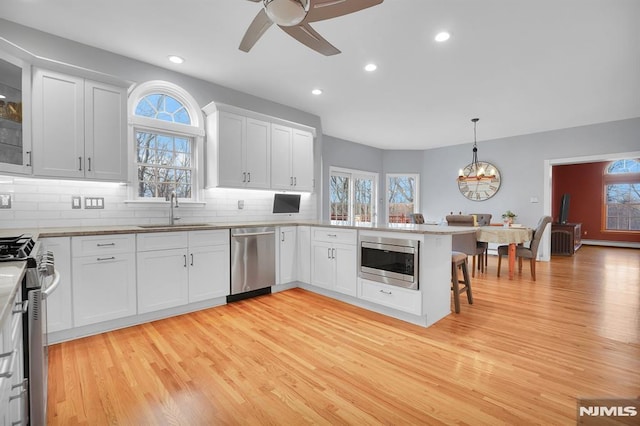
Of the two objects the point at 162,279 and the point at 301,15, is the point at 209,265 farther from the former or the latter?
the point at 301,15

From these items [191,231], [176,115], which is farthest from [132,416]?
[176,115]

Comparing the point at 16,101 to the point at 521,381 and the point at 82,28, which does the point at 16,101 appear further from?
the point at 521,381

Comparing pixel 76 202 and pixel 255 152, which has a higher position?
pixel 255 152

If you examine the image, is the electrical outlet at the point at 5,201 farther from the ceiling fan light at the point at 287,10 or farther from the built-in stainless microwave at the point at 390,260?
the built-in stainless microwave at the point at 390,260

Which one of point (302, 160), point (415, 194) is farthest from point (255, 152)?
point (415, 194)

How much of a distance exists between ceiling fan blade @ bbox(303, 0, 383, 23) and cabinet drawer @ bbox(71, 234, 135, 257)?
2.42 meters

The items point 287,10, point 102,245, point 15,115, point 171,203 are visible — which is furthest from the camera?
point 171,203

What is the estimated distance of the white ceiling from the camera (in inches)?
96.5

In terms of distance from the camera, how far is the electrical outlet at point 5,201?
253 centimetres

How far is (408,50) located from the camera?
3068 mm

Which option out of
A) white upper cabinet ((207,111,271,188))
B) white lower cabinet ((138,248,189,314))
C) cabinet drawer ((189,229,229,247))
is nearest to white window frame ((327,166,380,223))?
white upper cabinet ((207,111,271,188))

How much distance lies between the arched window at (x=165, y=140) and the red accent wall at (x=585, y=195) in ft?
Result: 32.7

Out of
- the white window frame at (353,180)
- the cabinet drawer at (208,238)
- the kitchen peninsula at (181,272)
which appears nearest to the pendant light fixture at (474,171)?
the white window frame at (353,180)

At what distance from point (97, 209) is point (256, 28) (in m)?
2.43
